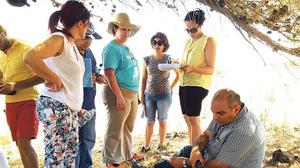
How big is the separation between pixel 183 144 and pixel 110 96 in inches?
81.5

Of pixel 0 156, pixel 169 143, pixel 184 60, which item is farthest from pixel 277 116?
pixel 0 156

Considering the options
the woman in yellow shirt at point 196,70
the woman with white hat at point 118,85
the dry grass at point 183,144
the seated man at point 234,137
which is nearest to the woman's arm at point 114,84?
the woman with white hat at point 118,85

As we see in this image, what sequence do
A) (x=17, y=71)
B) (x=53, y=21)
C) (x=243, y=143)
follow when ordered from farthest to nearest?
(x=17, y=71) < (x=53, y=21) < (x=243, y=143)

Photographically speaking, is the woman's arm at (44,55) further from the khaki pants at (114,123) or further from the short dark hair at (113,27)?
the short dark hair at (113,27)

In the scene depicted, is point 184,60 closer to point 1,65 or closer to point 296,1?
point 296,1

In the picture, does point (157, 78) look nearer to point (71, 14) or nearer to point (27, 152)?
point (27, 152)

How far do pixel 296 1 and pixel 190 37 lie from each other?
1240 millimetres

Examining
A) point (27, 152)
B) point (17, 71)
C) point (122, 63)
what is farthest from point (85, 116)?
point (122, 63)

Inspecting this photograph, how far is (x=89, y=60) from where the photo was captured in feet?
13.5

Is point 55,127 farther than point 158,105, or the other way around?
point 158,105

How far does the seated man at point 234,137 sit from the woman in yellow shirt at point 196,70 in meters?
1.40

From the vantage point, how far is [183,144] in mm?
6250

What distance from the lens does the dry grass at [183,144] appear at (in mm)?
5160

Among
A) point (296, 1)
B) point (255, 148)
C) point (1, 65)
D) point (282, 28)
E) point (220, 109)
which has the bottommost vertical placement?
point (255, 148)
